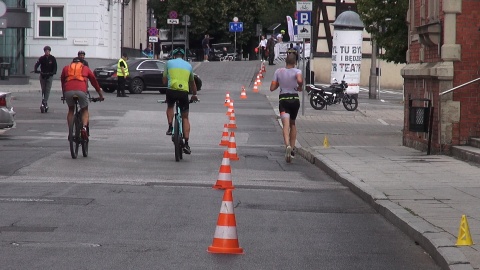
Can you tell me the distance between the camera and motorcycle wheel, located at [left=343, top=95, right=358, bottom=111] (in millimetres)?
37062

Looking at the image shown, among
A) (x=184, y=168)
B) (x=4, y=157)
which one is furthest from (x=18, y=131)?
(x=184, y=168)

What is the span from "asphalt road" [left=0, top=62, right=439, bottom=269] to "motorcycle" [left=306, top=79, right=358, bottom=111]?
14567mm

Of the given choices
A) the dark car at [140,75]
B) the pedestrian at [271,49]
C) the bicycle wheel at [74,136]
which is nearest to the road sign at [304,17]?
the bicycle wheel at [74,136]

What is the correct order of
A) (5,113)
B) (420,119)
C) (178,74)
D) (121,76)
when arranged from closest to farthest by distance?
(178,74) < (420,119) < (5,113) < (121,76)

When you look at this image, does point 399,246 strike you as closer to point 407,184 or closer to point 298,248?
point 298,248

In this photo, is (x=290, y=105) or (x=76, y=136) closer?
(x=76, y=136)

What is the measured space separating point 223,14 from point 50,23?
3872 centimetres

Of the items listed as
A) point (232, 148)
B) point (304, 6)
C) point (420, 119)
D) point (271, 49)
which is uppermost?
point (304, 6)

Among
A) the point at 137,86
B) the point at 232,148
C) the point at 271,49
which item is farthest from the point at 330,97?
the point at 271,49

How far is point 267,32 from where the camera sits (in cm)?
9938

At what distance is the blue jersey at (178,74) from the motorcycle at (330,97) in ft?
59.3

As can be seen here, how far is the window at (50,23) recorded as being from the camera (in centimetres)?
5522

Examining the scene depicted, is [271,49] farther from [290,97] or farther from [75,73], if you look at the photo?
[75,73]

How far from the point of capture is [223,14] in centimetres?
9288
